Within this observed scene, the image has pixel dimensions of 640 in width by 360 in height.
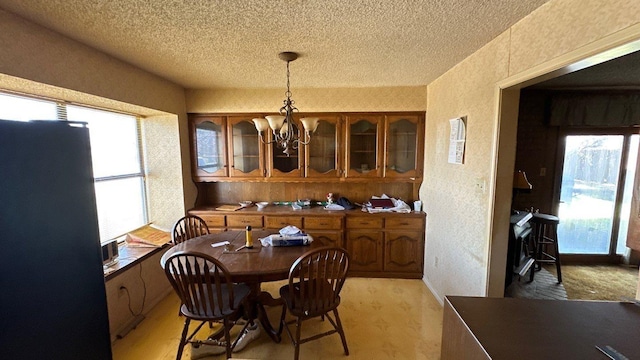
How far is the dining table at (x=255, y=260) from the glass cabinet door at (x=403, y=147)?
1.58m

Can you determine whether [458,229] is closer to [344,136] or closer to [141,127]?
[344,136]

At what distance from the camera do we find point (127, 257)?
2.57 m

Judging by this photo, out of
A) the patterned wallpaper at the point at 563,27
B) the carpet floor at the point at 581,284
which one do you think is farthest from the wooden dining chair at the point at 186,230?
the carpet floor at the point at 581,284

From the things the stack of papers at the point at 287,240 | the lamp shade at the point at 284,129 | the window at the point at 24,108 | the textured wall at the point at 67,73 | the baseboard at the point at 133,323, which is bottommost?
the baseboard at the point at 133,323

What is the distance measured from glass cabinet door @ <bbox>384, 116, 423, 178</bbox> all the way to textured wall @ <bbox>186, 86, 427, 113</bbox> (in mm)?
172

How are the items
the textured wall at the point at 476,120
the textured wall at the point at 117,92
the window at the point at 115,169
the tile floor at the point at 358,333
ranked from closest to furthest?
the textured wall at the point at 476,120 → the textured wall at the point at 117,92 → the tile floor at the point at 358,333 → the window at the point at 115,169

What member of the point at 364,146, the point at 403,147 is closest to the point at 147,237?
the point at 364,146

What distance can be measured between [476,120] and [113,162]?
11.4 ft

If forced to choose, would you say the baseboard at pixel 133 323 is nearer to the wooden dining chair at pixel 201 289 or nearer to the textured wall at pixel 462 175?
the wooden dining chair at pixel 201 289

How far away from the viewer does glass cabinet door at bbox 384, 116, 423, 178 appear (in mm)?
3379

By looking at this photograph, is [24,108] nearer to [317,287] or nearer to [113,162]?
[113,162]

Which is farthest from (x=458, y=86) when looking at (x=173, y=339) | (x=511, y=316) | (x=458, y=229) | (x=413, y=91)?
(x=173, y=339)

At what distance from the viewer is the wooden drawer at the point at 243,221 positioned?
11.0 feet

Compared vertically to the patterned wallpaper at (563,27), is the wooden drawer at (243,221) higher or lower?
lower
